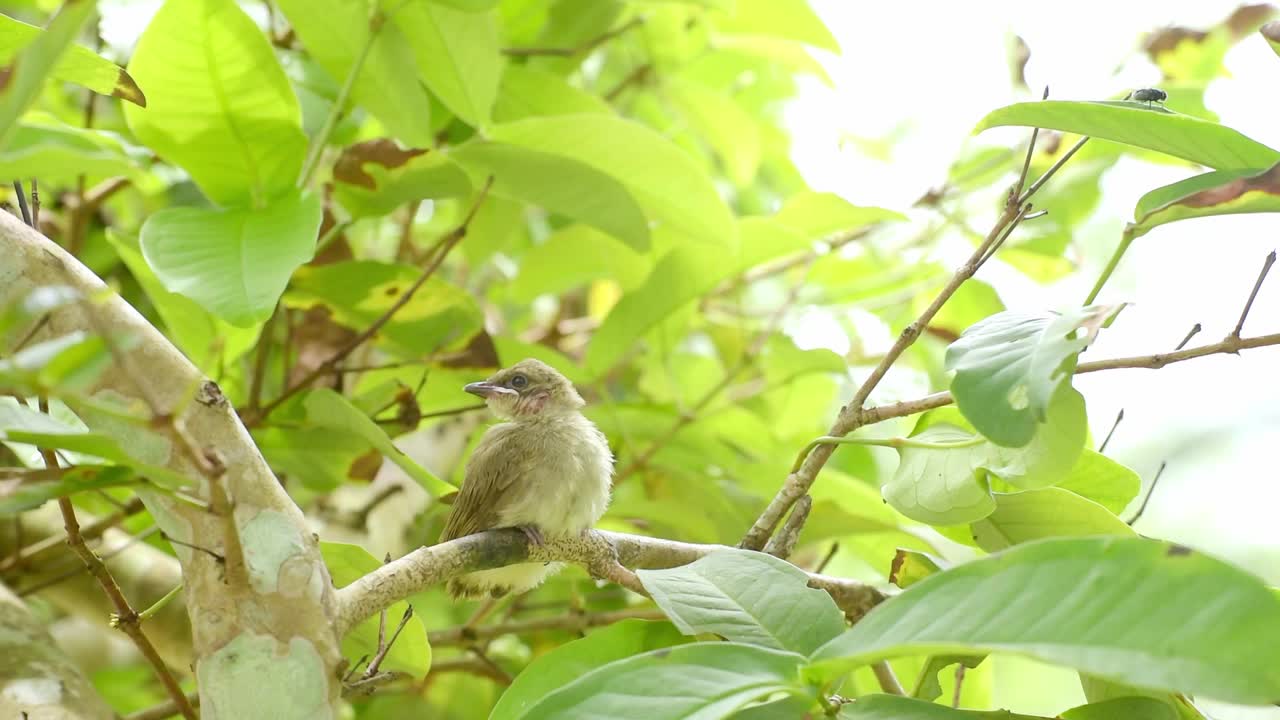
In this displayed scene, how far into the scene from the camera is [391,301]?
2457mm

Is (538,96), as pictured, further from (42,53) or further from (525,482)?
(42,53)

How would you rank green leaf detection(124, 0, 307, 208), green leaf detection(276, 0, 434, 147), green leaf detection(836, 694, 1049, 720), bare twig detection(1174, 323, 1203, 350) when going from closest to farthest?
green leaf detection(836, 694, 1049, 720) → bare twig detection(1174, 323, 1203, 350) → green leaf detection(124, 0, 307, 208) → green leaf detection(276, 0, 434, 147)

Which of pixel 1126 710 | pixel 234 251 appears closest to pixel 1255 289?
pixel 1126 710

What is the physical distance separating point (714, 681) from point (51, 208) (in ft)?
A: 8.94

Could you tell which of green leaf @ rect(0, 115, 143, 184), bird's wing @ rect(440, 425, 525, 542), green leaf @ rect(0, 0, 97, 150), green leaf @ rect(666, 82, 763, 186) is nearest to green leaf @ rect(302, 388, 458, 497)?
bird's wing @ rect(440, 425, 525, 542)

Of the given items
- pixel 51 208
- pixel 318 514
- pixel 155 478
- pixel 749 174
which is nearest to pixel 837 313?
pixel 749 174

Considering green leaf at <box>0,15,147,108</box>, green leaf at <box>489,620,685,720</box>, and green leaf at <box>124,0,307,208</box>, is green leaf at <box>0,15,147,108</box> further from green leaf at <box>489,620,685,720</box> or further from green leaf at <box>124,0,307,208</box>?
green leaf at <box>489,620,685,720</box>

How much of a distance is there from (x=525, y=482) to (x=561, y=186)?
0.60 m

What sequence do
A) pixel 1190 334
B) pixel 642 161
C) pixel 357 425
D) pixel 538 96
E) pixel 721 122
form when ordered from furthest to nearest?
1. pixel 721 122
2. pixel 538 96
3. pixel 642 161
4. pixel 357 425
5. pixel 1190 334

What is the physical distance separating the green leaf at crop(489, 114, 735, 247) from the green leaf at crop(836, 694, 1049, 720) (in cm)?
122

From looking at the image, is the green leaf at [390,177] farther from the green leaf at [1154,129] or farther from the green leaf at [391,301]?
the green leaf at [1154,129]

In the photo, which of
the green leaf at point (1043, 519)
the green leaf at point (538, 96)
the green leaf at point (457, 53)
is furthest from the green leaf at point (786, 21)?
the green leaf at point (1043, 519)

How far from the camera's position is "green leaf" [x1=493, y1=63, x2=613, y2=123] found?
261cm

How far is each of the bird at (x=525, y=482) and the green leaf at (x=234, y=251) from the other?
0.65 m
